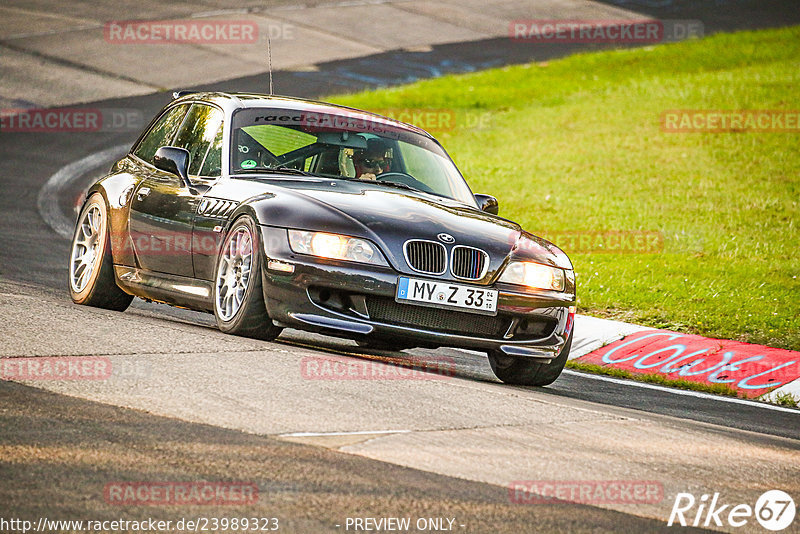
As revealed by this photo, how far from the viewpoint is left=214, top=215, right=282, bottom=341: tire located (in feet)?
23.8

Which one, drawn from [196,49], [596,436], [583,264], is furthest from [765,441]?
[196,49]

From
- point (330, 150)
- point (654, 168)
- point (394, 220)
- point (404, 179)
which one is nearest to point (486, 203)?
point (404, 179)

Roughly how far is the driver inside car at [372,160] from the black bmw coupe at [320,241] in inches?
0.4

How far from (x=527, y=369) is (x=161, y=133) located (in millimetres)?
3458

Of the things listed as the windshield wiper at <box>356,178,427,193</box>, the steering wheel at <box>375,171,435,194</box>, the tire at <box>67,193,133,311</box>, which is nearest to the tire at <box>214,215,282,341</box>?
the windshield wiper at <box>356,178,427,193</box>

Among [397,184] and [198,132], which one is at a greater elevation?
[198,132]

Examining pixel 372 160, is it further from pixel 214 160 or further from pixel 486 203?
pixel 214 160

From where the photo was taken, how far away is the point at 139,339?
6.97 m

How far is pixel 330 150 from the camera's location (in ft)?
27.8

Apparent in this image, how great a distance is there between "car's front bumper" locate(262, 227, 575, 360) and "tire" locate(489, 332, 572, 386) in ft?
2.00

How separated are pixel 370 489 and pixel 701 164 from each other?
55.6ft

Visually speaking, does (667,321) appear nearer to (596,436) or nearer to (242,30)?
(596,436)

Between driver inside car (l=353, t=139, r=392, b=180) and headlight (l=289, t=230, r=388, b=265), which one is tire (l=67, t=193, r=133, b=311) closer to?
driver inside car (l=353, t=139, r=392, b=180)

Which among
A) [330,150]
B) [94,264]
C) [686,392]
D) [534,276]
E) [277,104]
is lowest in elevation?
[686,392]
